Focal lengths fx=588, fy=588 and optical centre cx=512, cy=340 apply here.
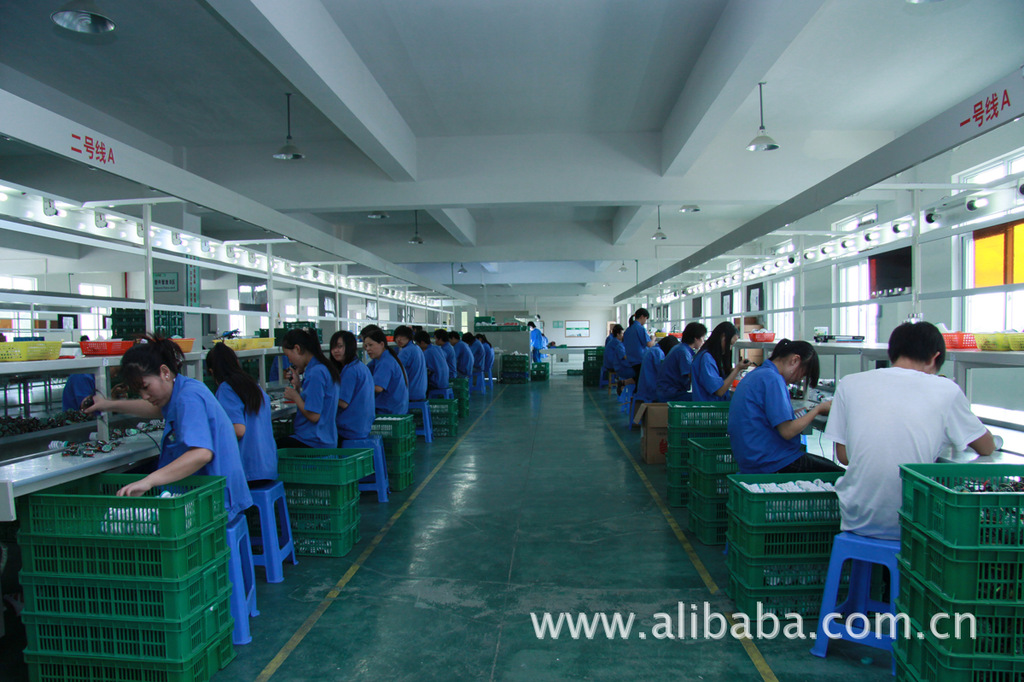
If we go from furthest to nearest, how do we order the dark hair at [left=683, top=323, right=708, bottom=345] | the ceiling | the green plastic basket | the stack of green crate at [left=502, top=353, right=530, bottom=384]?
the stack of green crate at [left=502, top=353, right=530, bottom=384] < the dark hair at [left=683, top=323, right=708, bottom=345] < the ceiling < the green plastic basket

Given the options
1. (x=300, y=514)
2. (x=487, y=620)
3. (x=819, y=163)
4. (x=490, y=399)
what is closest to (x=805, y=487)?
(x=487, y=620)

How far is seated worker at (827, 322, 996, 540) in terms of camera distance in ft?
7.55

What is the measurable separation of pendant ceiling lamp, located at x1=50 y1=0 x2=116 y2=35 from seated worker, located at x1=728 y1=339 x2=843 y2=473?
16.0ft

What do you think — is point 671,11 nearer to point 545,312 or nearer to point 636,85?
point 636,85

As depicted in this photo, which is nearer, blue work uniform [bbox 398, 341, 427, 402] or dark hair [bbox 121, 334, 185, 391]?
dark hair [bbox 121, 334, 185, 391]

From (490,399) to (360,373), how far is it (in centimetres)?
746

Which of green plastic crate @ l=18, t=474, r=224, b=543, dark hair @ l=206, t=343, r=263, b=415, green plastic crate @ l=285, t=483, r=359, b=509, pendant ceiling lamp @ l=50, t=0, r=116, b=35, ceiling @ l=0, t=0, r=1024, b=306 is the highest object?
ceiling @ l=0, t=0, r=1024, b=306

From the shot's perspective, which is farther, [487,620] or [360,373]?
[360,373]

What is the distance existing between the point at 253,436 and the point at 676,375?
4.56 metres

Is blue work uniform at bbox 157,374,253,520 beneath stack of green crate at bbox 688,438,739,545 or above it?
above

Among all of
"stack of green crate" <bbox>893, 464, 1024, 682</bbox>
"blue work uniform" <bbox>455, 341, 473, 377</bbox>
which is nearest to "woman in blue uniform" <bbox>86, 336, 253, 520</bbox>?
"stack of green crate" <bbox>893, 464, 1024, 682</bbox>

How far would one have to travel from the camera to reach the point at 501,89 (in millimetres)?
6543

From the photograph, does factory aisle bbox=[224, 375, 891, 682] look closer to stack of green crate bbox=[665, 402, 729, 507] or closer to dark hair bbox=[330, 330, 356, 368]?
stack of green crate bbox=[665, 402, 729, 507]

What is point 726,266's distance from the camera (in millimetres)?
9945
